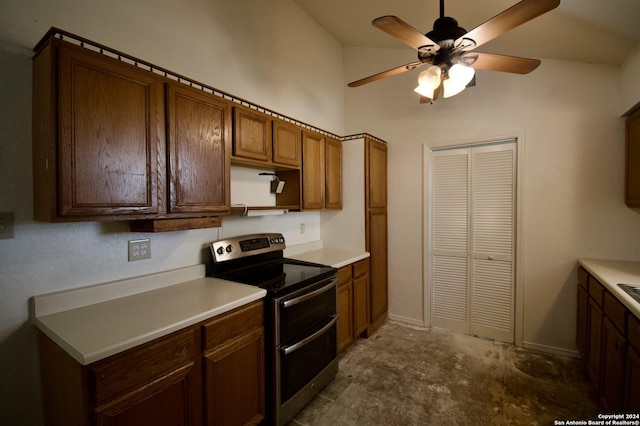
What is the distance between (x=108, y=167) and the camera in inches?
51.1

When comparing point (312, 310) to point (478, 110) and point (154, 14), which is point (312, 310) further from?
point (478, 110)

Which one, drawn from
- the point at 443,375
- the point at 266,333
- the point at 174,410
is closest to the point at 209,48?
the point at 266,333

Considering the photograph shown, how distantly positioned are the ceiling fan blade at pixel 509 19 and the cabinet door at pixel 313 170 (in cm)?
137

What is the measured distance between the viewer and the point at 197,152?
65.2 inches

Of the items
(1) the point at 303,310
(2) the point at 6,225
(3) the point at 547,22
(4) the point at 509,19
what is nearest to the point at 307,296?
(1) the point at 303,310

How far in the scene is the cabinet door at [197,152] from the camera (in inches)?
60.9

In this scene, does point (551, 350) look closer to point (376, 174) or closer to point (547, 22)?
point (376, 174)

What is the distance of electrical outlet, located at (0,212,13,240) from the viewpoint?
4.09 ft

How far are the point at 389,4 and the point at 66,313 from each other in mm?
2990

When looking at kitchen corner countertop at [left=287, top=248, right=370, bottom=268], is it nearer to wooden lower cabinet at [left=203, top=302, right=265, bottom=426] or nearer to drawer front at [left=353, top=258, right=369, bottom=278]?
drawer front at [left=353, top=258, right=369, bottom=278]

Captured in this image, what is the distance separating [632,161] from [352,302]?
2450 millimetres

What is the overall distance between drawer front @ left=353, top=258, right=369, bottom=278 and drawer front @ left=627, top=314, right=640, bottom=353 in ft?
5.72

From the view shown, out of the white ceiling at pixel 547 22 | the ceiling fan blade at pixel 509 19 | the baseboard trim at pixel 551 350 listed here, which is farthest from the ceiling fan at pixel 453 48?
the baseboard trim at pixel 551 350

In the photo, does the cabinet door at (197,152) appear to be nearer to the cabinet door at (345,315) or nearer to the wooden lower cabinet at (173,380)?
the wooden lower cabinet at (173,380)
